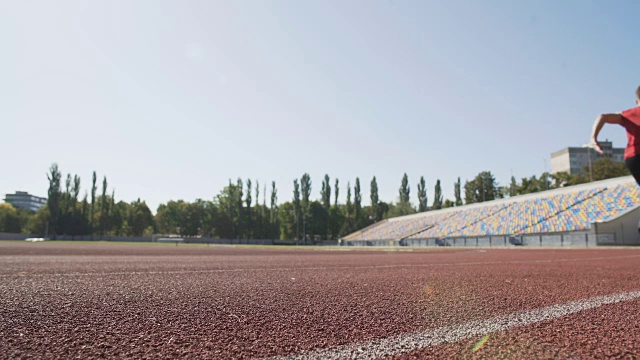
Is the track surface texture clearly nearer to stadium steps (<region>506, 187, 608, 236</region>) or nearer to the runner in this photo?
the runner

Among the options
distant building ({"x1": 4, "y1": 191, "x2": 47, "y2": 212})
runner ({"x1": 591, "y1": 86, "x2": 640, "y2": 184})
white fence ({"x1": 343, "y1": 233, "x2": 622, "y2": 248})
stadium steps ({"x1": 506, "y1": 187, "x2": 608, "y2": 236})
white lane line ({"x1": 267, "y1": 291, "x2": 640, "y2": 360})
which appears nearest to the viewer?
white lane line ({"x1": 267, "y1": 291, "x2": 640, "y2": 360})

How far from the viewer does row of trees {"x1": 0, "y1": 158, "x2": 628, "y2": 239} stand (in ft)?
237

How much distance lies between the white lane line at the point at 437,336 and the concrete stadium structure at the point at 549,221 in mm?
29116

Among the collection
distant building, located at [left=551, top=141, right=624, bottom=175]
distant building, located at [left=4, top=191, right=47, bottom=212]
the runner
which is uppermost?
distant building, located at [left=551, top=141, right=624, bottom=175]

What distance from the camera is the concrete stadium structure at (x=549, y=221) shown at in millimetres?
27922

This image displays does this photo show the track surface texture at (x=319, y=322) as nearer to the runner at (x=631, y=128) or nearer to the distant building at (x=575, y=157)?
the runner at (x=631, y=128)

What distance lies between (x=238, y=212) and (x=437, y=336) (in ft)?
258

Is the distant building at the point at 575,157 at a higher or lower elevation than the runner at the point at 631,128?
higher

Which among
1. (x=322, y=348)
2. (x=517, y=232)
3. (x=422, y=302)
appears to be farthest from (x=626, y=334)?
(x=517, y=232)

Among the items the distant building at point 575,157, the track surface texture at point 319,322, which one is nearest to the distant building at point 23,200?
the distant building at point 575,157

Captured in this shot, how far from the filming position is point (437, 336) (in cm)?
249

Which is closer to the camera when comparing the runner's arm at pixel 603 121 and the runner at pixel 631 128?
the runner at pixel 631 128

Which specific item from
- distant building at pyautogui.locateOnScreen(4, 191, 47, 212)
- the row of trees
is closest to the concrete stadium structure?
the row of trees

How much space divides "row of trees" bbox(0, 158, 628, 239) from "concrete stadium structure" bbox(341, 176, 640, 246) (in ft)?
91.7
